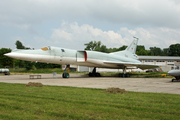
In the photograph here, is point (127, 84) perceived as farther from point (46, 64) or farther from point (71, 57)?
point (46, 64)

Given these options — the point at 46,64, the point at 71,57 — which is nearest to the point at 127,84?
the point at 71,57

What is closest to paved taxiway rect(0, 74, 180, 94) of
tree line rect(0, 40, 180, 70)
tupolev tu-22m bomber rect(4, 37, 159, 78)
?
tupolev tu-22m bomber rect(4, 37, 159, 78)

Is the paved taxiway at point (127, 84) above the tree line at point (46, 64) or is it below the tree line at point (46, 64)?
below

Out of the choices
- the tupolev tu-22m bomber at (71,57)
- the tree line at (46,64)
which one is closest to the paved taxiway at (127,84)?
the tupolev tu-22m bomber at (71,57)

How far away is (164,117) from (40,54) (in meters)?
13.7

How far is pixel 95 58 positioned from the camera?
2047cm

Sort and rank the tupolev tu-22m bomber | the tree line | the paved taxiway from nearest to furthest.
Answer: the paved taxiway, the tupolev tu-22m bomber, the tree line

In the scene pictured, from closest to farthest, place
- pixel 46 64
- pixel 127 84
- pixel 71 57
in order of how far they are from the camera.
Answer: pixel 127 84
pixel 71 57
pixel 46 64

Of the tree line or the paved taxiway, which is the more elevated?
the tree line

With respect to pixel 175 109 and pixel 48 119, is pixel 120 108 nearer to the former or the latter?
pixel 175 109

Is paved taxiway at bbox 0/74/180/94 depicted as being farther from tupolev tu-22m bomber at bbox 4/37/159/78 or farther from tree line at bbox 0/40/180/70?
tree line at bbox 0/40/180/70

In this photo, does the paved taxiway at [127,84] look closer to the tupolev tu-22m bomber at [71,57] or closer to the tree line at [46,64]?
the tupolev tu-22m bomber at [71,57]

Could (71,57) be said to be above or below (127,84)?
above

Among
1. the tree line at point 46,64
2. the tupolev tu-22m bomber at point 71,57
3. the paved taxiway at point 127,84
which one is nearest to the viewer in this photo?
the paved taxiway at point 127,84
